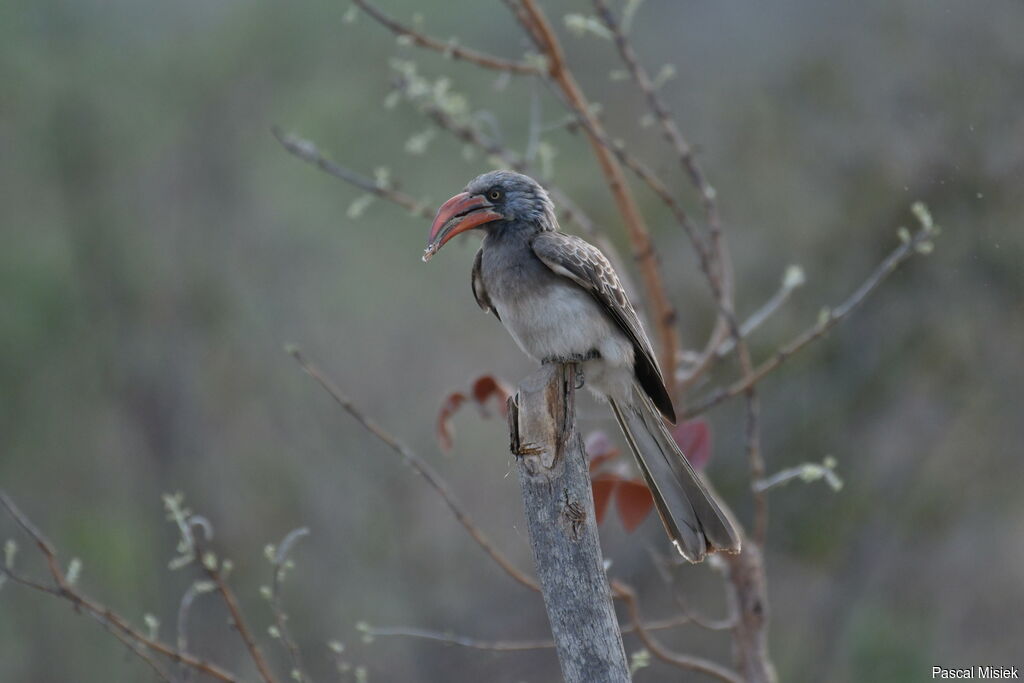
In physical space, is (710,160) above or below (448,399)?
above

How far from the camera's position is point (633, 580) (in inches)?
270

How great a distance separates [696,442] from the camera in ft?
10.1

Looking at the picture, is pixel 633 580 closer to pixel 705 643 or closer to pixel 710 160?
pixel 705 643

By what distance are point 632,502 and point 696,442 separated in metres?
0.28

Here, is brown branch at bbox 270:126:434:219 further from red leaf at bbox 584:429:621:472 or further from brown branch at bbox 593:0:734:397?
red leaf at bbox 584:429:621:472

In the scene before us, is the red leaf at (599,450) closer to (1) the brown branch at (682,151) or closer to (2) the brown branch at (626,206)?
(2) the brown branch at (626,206)

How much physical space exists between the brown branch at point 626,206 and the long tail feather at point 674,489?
49cm

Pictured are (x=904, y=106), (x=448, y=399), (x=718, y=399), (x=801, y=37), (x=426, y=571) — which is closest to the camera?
(x=448, y=399)

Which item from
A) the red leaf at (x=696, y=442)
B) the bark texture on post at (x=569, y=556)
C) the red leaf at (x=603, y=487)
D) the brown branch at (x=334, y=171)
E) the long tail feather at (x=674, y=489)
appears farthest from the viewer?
the brown branch at (x=334, y=171)

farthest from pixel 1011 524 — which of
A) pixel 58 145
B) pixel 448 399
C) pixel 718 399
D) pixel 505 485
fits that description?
pixel 58 145

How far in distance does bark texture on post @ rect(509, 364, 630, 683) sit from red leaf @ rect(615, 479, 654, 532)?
735 millimetres

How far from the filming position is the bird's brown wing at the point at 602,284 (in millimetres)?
2893

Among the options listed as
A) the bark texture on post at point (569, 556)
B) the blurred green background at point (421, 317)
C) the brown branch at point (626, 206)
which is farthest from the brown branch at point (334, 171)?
the blurred green background at point (421, 317)

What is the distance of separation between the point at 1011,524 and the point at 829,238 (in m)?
2.13
